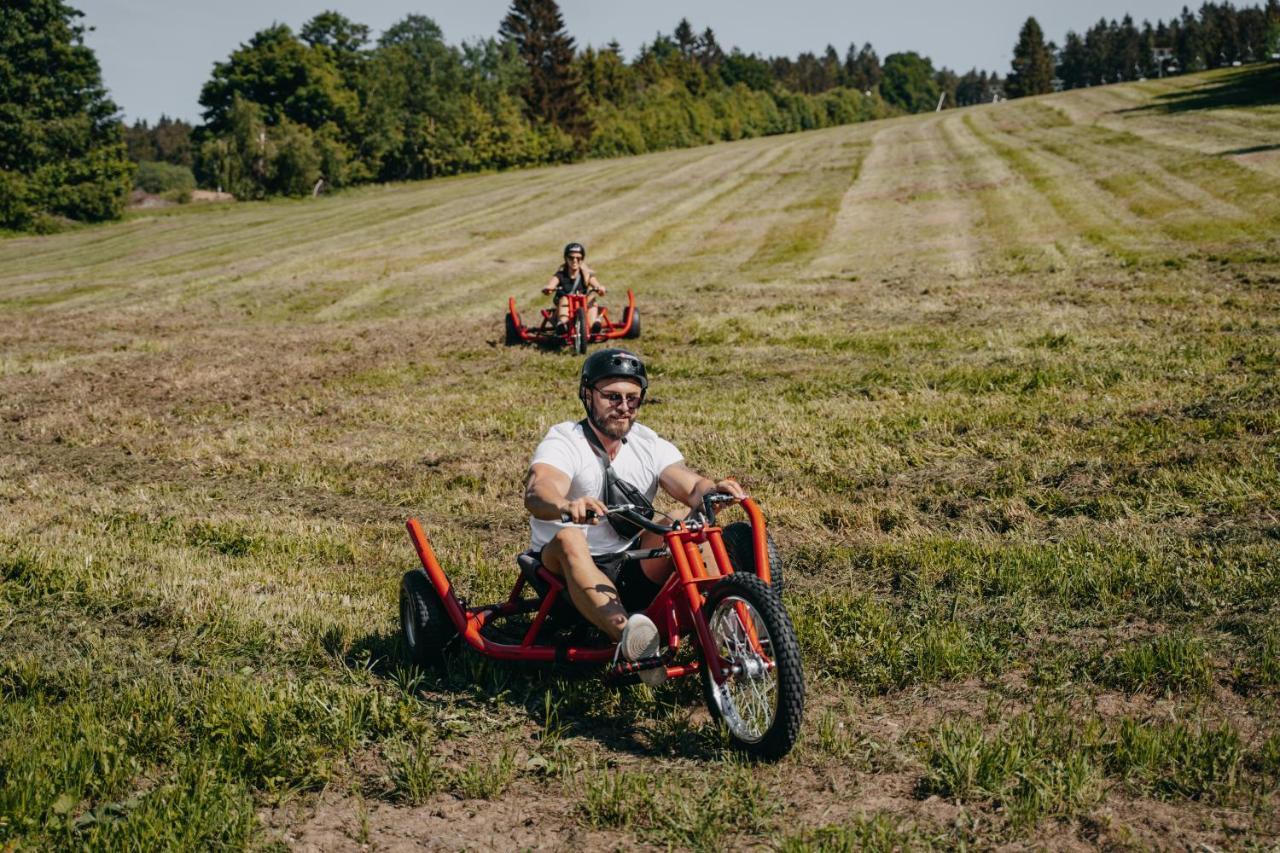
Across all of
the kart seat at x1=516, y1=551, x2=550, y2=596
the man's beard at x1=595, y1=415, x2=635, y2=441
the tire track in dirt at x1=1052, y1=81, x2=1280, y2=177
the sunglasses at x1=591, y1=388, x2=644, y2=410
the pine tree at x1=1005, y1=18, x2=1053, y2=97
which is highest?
the pine tree at x1=1005, y1=18, x2=1053, y2=97

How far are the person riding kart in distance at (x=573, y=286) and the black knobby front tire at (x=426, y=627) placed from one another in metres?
9.92

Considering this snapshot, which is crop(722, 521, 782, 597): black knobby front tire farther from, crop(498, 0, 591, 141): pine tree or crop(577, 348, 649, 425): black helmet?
crop(498, 0, 591, 141): pine tree

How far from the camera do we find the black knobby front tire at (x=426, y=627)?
5.16 m

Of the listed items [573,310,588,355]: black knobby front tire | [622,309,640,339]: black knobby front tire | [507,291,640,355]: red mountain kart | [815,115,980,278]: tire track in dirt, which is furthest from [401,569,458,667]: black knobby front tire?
[815,115,980,278]: tire track in dirt

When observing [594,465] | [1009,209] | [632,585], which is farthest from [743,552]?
[1009,209]

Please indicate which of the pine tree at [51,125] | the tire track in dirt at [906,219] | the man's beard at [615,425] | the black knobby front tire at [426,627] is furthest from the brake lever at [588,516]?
the pine tree at [51,125]

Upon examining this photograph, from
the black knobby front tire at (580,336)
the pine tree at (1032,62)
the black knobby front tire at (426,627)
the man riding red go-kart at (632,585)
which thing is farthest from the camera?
the pine tree at (1032,62)

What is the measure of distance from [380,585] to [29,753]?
2.52 meters

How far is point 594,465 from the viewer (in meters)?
5.13

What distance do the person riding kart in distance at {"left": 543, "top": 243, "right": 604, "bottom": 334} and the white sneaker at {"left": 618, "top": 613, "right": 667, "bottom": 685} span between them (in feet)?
35.5

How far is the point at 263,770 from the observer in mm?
4109

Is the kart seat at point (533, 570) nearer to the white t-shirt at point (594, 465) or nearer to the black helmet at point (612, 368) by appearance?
the white t-shirt at point (594, 465)

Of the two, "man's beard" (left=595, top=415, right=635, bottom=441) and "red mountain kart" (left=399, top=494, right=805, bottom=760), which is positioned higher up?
"man's beard" (left=595, top=415, right=635, bottom=441)

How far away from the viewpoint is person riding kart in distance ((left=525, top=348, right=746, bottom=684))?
4.74 m
